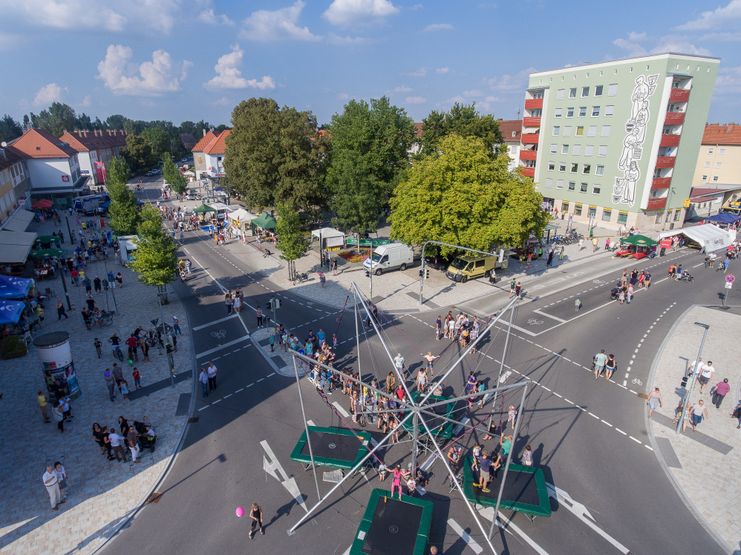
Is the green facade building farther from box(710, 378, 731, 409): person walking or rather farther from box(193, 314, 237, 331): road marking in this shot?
box(193, 314, 237, 331): road marking

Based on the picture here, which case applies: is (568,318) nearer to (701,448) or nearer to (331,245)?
(701,448)

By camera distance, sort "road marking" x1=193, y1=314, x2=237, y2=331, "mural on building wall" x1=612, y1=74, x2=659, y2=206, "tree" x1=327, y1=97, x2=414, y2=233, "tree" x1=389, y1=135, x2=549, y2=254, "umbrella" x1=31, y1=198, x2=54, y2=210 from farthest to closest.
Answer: "umbrella" x1=31, y1=198, x2=54, y2=210, "mural on building wall" x1=612, y1=74, x2=659, y2=206, "tree" x1=327, y1=97, x2=414, y2=233, "tree" x1=389, y1=135, x2=549, y2=254, "road marking" x1=193, y1=314, x2=237, y2=331

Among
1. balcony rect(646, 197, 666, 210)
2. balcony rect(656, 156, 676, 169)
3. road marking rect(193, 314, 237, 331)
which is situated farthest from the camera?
balcony rect(646, 197, 666, 210)

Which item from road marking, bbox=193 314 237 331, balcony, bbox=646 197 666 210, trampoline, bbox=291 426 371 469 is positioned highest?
balcony, bbox=646 197 666 210

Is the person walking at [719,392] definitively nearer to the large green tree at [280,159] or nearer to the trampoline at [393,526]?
the trampoline at [393,526]

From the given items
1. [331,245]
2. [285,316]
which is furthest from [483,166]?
[285,316]

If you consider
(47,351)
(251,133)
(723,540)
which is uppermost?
(251,133)

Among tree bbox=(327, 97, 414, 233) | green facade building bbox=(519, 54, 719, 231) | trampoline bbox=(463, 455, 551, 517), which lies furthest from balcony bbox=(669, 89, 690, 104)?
trampoline bbox=(463, 455, 551, 517)
